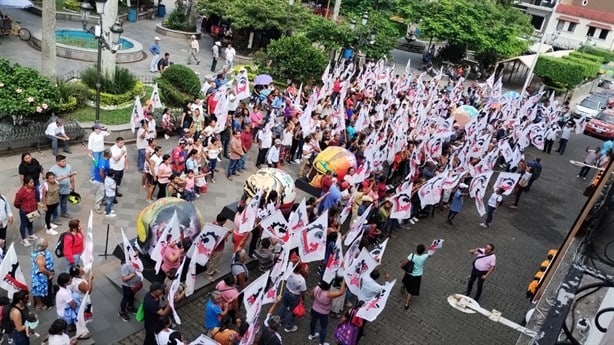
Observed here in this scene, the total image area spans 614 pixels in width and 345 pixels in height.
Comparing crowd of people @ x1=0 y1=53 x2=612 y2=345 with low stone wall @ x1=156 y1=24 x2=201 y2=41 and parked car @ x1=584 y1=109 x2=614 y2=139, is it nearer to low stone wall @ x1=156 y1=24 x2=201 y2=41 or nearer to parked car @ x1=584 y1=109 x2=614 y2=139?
parked car @ x1=584 y1=109 x2=614 y2=139

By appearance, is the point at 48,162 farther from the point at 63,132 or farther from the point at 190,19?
the point at 190,19

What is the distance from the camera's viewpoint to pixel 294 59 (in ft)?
82.0

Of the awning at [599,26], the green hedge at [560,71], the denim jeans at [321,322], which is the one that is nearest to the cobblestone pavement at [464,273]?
the denim jeans at [321,322]

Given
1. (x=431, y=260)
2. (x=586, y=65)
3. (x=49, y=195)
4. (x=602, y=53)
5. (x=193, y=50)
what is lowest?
(x=431, y=260)

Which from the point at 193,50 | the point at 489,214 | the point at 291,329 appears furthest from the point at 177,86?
the point at 291,329

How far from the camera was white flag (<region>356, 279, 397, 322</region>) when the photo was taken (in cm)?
879

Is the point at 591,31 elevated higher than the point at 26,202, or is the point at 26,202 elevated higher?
the point at 591,31

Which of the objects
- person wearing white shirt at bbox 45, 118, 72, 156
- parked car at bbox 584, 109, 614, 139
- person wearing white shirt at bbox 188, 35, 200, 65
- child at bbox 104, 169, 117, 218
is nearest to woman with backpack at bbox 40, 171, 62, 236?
child at bbox 104, 169, 117, 218

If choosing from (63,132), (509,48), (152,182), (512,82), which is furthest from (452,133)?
(512,82)

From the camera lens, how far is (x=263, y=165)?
1750cm

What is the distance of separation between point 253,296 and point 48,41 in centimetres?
1448

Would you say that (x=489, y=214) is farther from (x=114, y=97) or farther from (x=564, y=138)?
(x=114, y=97)

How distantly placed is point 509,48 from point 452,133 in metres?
22.2

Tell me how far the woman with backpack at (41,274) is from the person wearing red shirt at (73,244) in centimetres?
47
